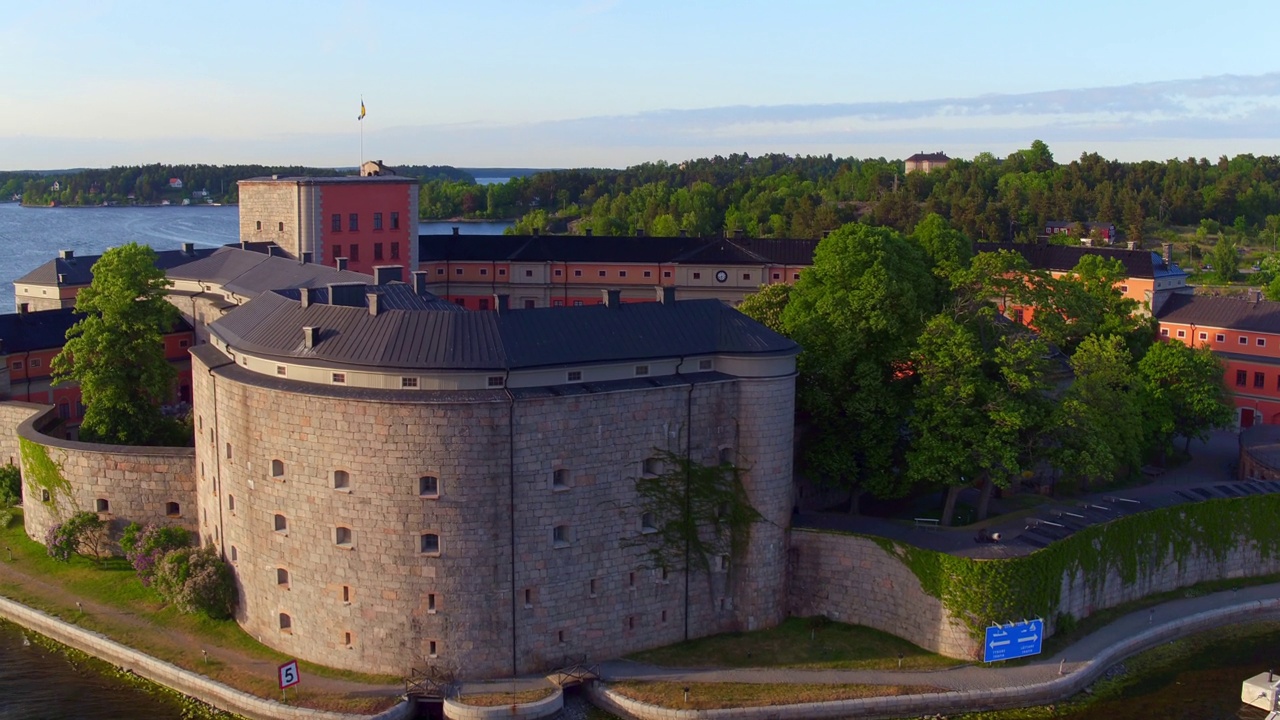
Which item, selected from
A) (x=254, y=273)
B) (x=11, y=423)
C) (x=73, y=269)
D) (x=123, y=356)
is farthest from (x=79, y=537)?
(x=73, y=269)

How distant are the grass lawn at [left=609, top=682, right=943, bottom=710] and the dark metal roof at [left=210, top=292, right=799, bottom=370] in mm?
9228

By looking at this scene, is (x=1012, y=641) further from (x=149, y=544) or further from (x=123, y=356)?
(x=123, y=356)

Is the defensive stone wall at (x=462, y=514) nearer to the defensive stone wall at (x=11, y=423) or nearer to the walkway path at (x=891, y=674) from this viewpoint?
the walkway path at (x=891, y=674)

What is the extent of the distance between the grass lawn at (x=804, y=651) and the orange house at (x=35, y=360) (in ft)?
96.8

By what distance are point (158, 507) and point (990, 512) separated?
29.2 metres

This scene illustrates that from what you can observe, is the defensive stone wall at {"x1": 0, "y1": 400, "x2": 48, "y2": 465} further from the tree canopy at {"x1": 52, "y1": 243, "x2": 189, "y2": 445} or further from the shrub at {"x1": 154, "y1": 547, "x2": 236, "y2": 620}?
the shrub at {"x1": 154, "y1": 547, "x2": 236, "y2": 620}

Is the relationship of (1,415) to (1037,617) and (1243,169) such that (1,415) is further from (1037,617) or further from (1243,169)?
(1243,169)

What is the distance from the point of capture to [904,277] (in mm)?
44219

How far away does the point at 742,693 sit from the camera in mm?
34031

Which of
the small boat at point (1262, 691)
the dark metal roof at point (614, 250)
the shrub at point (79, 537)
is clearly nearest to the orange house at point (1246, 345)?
the dark metal roof at point (614, 250)

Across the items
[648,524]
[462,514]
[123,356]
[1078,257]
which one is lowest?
[648,524]

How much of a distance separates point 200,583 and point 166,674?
3.07m

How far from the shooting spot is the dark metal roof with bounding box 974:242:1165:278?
7331 cm

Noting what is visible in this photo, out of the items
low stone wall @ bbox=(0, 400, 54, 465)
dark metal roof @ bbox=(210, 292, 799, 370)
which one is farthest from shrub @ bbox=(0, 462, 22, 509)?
dark metal roof @ bbox=(210, 292, 799, 370)
